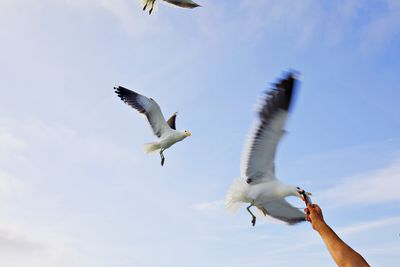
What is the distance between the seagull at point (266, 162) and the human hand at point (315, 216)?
4756 mm

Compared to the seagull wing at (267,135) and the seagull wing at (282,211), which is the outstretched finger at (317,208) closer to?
the seagull wing at (267,135)

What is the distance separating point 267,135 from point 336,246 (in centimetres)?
564

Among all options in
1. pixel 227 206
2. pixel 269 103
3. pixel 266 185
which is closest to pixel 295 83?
pixel 269 103

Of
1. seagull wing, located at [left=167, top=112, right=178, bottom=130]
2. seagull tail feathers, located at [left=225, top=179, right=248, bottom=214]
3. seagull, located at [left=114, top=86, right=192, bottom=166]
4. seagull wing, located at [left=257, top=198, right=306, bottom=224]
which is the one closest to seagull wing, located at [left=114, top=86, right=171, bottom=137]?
seagull, located at [left=114, top=86, right=192, bottom=166]

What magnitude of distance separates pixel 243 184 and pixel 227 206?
1.74ft

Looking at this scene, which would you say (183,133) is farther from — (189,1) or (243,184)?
(243,184)

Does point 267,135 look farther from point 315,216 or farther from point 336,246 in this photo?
point 336,246

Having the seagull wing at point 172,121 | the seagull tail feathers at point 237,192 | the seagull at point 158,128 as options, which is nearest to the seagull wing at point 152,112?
the seagull at point 158,128

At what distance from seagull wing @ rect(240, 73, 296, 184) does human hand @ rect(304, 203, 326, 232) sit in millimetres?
4757

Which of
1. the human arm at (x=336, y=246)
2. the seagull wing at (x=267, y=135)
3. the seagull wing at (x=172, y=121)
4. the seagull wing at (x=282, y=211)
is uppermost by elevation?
the seagull wing at (x=172, y=121)

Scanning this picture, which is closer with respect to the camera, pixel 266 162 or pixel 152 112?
pixel 266 162

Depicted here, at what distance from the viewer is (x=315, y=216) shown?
92.3 inches

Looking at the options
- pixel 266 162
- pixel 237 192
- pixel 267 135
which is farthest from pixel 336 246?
pixel 237 192

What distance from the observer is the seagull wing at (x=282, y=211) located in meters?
8.79
